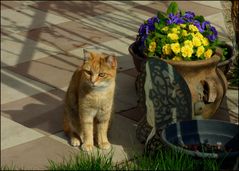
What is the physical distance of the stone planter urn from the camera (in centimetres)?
643

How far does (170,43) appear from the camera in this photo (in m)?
6.53

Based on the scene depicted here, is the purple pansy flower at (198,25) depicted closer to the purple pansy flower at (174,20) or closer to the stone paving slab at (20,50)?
the purple pansy flower at (174,20)

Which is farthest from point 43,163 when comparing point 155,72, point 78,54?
point 78,54

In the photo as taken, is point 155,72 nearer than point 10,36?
Yes

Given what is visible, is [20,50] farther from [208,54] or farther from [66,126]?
[208,54]

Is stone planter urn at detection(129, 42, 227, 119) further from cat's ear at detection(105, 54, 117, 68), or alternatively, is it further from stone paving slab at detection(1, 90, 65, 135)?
stone paving slab at detection(1, 90, 65, 135)

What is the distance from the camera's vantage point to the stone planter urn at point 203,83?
6.43 meters

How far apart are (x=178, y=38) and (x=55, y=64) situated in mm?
2225

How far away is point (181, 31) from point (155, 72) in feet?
1.96

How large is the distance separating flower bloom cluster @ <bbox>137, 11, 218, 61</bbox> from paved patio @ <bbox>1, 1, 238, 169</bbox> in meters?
0.79

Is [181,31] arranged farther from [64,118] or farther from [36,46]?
[36,46]

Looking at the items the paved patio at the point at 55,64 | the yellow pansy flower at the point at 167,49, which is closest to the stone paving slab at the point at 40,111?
the paved patio at the point at 55,64

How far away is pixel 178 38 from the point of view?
6.57 meters

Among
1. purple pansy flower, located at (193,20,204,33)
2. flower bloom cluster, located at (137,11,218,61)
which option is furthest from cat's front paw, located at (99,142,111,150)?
purple pansy flower, located at (193,20,204,33)
